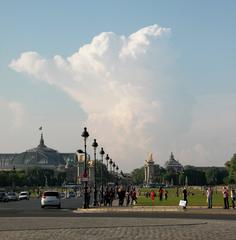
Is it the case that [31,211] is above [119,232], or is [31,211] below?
above

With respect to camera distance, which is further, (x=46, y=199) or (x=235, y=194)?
(x=46, y=199)

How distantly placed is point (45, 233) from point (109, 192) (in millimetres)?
→ 41289

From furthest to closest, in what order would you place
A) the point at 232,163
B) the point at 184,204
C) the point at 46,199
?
1. the point at 232,163
2. the point at 46,199
3. the point at 184,204

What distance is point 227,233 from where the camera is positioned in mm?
22172

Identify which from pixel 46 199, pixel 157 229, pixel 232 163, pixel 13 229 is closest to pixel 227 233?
pixel 157 229

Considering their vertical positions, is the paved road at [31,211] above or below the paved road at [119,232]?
above

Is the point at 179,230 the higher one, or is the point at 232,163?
the point at 232,163

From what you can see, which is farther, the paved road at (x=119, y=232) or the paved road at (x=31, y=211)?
the paved road at (x=31, y=211)

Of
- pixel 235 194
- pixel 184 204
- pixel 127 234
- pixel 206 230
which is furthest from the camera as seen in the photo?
pixel 235 194

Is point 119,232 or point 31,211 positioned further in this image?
point 31,211

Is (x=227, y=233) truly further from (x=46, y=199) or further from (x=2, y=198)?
(x=2, y=198)

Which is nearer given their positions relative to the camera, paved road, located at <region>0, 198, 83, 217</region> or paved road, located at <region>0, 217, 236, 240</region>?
paved road, located at <region>0, 217, 236, 240</region>

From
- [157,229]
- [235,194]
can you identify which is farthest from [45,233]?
[235,194]

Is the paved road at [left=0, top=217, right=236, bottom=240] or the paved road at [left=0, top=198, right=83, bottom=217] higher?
the paved road at [left=0, top=198, right=83, bottom=217]
